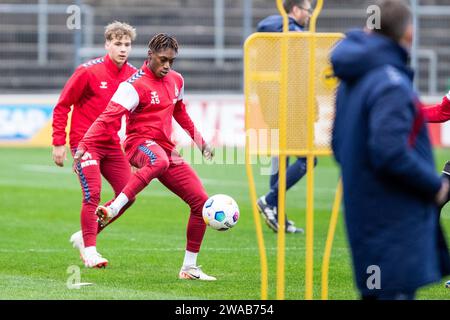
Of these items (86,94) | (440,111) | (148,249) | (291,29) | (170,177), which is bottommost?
(148,249)

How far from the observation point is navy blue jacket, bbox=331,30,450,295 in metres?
5.27

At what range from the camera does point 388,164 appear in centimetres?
527

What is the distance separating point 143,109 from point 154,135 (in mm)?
253

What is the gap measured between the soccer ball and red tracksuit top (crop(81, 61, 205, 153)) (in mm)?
724

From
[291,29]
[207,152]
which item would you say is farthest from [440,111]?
[291,29]

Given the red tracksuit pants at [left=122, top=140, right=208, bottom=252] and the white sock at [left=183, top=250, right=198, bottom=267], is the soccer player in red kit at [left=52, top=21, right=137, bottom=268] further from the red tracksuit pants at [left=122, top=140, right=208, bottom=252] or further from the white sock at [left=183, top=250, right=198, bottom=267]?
the white sock at [left=183, top=250, right=198, bottom=267]

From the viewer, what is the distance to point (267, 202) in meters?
13.0

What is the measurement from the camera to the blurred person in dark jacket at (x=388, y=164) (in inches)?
207

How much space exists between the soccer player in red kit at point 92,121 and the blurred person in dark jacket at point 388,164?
488cm

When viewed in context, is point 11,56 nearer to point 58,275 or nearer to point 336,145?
point 58,275

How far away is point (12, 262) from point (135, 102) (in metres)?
2.25

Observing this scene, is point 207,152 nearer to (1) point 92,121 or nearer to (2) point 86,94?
(1) point 92,121

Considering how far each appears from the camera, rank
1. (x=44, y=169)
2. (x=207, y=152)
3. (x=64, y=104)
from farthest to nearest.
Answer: (x=44, y=169) → (x=64, y=104) → (x=207, y=152)

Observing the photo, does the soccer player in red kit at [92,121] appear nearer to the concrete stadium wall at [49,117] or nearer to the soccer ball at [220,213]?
the soccer ball at [220,213]
